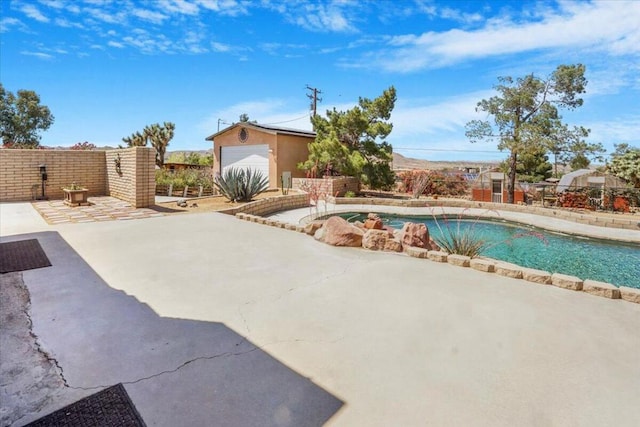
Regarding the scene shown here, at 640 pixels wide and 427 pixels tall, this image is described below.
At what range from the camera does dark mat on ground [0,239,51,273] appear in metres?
4.48

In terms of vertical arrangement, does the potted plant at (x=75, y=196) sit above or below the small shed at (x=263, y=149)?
below

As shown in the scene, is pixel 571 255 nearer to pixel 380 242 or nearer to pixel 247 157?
pixel 380 242

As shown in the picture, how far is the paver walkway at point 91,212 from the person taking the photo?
8.11 m

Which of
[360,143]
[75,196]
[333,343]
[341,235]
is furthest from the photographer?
[360,143]

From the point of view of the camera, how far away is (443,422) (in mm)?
1895

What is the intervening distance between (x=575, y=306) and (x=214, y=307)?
3830mm

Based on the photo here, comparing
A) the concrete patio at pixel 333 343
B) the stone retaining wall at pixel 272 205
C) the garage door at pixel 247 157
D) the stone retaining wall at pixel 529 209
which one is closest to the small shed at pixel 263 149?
the garage door at pixel 247 157

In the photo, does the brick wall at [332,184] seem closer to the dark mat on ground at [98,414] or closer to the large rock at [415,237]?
the large rock at [415,237]

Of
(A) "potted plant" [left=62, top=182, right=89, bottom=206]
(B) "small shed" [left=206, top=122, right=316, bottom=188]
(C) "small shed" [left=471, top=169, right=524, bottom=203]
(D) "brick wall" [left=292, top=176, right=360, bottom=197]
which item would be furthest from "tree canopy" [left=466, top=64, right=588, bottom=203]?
(A) "potted plant" [left=62, top=182, right=89, bottom=206]

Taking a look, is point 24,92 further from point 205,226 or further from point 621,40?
point 621,40

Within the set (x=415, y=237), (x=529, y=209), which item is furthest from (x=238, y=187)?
(x=529, y=209)

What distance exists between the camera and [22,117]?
27047 millimetres

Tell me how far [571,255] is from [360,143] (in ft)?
40.1

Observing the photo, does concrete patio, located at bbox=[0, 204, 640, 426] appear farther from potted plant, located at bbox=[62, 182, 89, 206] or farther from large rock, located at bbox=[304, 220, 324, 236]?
potted plant, located at bbox=[62, 182, 89, 206]
